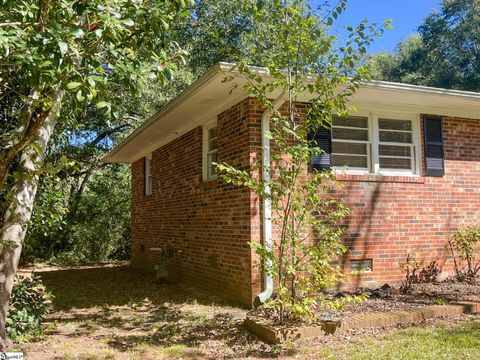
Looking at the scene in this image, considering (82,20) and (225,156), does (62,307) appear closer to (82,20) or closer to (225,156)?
(225,156)

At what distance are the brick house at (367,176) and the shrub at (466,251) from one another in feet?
0.56

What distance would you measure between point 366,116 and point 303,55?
10.4 ft

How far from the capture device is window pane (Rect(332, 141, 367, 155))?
767cm

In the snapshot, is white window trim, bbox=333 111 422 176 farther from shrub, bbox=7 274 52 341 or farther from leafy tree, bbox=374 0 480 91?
leafy tree, bbox=374 0 480 91

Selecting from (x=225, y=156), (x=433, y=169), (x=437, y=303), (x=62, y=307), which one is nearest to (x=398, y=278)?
(x=437, y=303)

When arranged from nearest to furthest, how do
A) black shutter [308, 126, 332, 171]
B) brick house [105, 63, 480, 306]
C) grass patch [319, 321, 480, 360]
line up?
grass patch [319, 321, 480, 360], brick house [105, 63, 480, 306], black shutter [308, 126, 332, 171]

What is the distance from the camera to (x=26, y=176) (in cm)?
414

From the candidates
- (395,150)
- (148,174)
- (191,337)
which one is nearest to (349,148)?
(395,150)

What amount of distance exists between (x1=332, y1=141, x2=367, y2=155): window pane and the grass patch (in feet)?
10.9

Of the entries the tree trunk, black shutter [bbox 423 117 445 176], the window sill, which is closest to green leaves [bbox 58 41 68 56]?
the tree trunk

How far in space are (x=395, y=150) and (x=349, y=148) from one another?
939 millimetres

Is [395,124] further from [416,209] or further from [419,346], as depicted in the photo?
[419,346]

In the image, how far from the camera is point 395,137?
8.05 meters

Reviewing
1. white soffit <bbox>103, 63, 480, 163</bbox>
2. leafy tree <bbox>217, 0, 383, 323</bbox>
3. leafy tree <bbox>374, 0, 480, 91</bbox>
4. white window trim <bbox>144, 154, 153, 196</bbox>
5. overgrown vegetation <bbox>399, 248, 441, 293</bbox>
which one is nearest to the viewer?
leafy tree <bbox>217, 0, 383, 323</bbox>
